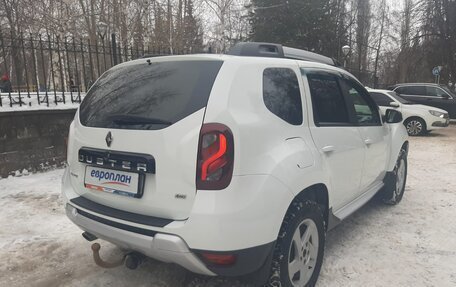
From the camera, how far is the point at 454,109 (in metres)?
14.6

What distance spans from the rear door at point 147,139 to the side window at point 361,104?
1.83 m

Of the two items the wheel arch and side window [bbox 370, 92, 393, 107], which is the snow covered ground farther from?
side window [bbox 370, 92, 393, 107]

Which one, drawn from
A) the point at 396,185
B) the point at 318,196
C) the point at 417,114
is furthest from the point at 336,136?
the point at 417,114

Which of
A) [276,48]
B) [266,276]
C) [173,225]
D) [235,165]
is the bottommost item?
[266,276]

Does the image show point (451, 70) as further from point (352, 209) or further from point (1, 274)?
point (1, 274)

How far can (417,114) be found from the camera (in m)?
12.0

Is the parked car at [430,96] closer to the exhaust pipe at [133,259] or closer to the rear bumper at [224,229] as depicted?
the rear bumper at [224,229]

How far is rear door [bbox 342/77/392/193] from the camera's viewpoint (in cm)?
367

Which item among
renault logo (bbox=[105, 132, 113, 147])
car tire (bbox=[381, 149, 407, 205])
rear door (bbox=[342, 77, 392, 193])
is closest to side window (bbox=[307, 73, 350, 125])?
rear door (bbox=[342, 77, 392, 193])

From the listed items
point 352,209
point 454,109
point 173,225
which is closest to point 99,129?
point 173,225

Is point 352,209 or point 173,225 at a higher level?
point 173,225

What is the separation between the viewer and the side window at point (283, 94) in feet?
8.11

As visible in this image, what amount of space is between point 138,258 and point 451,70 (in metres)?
26.2

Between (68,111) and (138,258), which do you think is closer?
(138,258)
